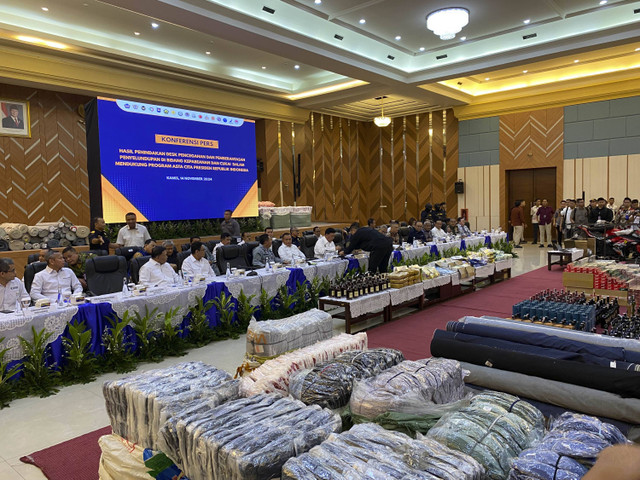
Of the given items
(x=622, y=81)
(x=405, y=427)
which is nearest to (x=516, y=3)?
(x=622, y=81)

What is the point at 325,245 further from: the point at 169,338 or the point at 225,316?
the point at 169,338

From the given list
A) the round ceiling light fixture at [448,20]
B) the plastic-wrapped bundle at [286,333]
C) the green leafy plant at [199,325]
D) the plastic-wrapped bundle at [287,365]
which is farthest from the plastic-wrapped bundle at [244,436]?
the round ceiling light fixture at [448,20]

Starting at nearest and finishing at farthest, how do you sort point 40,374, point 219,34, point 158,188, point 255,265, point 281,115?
point 40,374, point 255,265, point 219,34, point 158,188, point 281,115

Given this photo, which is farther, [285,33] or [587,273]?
[285,33]

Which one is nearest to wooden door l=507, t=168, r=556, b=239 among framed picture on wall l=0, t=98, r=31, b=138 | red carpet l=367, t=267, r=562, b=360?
red carpet l=367, t=267, r=562, b=360

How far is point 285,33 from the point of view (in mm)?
8961

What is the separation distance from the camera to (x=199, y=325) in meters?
5.35

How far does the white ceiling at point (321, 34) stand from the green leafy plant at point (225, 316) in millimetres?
4728

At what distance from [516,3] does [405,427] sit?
9.32m

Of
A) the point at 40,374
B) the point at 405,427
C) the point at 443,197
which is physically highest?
the point at 443,197

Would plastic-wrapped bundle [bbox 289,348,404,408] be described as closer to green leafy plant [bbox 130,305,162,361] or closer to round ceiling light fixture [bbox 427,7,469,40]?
green leafy plant [bbox 130,305,162,361]

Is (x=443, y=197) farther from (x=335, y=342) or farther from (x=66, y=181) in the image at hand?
(x=335, y=342)

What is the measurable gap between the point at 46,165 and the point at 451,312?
967 cm

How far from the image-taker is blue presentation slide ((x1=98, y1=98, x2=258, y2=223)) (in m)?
10.3
